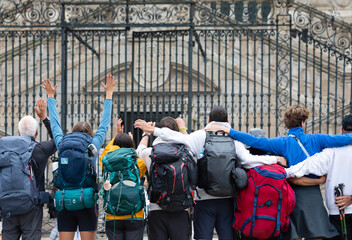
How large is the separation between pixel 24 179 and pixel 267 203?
8.09 ft

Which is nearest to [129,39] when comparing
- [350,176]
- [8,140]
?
[8,140]

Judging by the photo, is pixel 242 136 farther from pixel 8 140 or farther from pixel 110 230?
pixel 8 140

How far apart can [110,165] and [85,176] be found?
1.11 feet

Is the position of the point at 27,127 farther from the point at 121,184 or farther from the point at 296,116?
the point at 296,116

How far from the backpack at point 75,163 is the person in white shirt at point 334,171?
2016 mm

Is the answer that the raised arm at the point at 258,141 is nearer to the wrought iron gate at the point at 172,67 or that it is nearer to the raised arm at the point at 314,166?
the raised arm at the point at 314,166

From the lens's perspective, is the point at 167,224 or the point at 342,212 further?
the point at 167,224

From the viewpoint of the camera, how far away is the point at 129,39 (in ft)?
43.4

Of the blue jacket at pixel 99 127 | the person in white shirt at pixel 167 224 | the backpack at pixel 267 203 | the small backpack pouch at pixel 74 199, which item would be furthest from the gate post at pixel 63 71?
the backpack at pixel 267 203

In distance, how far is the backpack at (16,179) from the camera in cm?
601

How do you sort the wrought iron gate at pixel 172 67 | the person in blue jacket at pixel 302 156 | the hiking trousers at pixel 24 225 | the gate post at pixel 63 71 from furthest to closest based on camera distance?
the wrought iron gate at pixel 172 67
the gate post at pixel 63 71
the hiking trousers at pixel 24 225
the person in blue jacket at pixel 302 156

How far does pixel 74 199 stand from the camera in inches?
233

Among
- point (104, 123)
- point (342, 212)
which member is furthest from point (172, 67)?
point (342, 212)

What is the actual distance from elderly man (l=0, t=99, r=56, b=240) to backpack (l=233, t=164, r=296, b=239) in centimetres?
217
